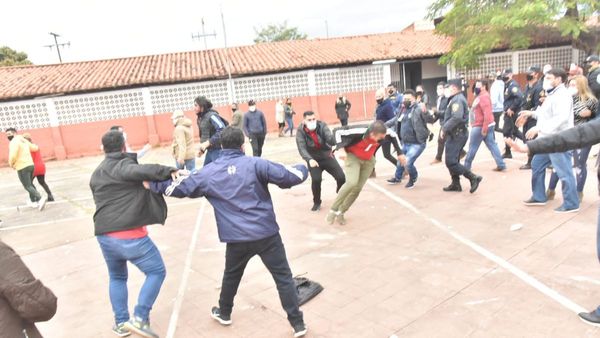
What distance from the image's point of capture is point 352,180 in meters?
6.01

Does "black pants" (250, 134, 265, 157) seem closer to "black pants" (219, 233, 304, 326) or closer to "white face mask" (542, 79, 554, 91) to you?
"white face mask" (542, 79, 554, 91)

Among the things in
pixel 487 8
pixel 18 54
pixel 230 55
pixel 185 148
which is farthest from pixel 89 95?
pixel 18 54

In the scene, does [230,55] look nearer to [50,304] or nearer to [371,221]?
[371,221]

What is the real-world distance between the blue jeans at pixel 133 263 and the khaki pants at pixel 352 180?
9.72ft

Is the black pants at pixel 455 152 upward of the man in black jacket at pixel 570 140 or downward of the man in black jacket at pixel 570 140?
downward

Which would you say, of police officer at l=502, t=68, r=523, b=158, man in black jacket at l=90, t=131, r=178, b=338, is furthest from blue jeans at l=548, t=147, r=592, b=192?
man in black jacket at l=90, t=131, r=178, b=338

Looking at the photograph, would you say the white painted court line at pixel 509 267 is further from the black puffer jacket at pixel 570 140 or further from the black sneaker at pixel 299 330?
the black sneaker at pixel 299 330

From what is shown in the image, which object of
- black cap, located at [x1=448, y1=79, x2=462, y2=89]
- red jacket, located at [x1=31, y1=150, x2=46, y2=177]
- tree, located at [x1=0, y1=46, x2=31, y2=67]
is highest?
tree, located at [x1=0, y1=46, x2=31, y2=67]

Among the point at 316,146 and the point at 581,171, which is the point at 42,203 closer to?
the point at 316,146

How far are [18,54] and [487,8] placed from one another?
35311 millimetres

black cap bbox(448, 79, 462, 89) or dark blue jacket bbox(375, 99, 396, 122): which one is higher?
black cap bbox(448, 79, 462, 89)

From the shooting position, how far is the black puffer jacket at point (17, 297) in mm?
2172

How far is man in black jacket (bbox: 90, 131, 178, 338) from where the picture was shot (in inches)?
135

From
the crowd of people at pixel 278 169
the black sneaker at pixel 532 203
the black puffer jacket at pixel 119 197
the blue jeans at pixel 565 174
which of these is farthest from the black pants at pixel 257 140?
the black puffer jacket at pixel 119 197
